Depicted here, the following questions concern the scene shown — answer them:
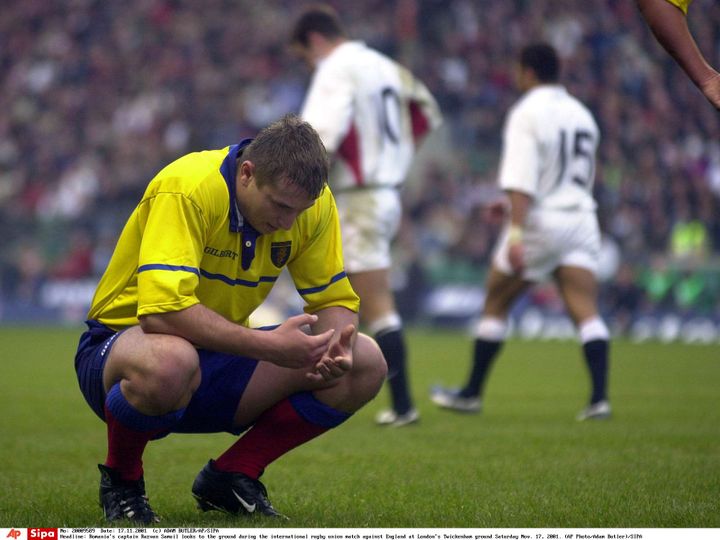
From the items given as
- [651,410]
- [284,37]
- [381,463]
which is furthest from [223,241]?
[284,37]

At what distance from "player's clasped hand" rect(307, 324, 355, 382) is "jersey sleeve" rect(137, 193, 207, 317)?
0.46m

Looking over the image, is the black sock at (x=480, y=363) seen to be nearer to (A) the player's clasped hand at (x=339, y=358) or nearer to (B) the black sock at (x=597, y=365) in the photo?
(B) the black sock at (x=597, y=365)

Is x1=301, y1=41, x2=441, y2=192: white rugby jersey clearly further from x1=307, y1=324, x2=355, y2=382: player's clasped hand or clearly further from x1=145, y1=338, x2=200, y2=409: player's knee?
x1=145, y1=338, x2=200, y2=409: player's knee

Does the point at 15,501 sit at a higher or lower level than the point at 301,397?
lower

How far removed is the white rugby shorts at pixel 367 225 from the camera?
24.0ft

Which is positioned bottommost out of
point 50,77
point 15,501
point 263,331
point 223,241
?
point 15,501

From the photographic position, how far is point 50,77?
25.5 metres

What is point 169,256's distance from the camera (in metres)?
3.67

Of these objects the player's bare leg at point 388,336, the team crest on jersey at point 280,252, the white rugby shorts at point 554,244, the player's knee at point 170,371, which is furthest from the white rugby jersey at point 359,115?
the player's knee at point 170,371

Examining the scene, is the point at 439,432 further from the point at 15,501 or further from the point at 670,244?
the point at 670,244

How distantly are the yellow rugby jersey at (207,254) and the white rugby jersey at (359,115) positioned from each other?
10.1 feet

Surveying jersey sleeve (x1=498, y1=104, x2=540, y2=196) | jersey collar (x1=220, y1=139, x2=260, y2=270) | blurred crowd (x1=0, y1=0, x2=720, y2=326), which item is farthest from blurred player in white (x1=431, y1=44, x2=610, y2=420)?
blurred crowd (x1=0, y1=0, x2=720, y2=326)

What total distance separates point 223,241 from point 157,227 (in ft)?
0.87

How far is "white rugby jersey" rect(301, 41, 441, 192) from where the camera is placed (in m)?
7.29
